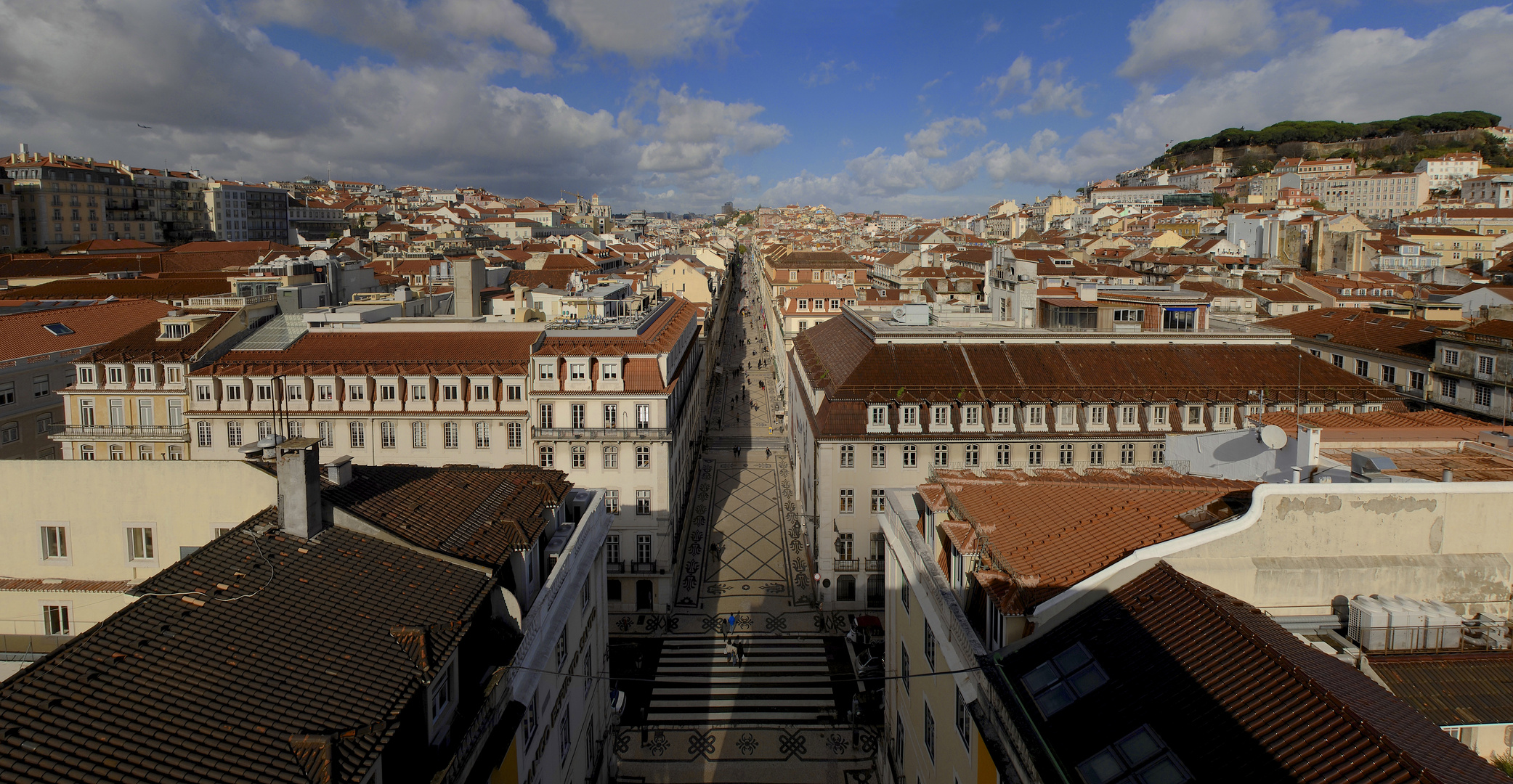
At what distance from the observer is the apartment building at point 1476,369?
41000 millimetres

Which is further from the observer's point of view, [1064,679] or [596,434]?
[596,434]

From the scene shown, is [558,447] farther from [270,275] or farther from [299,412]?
[270,275]

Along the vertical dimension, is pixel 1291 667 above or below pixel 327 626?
above

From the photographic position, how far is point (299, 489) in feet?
47.6

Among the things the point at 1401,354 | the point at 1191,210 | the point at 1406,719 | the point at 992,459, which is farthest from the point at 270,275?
the point at 1191,210

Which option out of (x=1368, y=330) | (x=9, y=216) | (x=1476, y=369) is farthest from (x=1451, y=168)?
(x=9, y=216)

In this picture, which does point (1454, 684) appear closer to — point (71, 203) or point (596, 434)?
point (596, 434)

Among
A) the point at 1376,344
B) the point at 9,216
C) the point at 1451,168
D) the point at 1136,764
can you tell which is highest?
the point at 1451,168

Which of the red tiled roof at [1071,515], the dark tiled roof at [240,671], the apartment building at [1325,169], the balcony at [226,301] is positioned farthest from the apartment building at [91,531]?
the apartment building at [1325,169]

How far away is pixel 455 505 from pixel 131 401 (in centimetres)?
3254

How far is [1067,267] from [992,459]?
6101 centimetres

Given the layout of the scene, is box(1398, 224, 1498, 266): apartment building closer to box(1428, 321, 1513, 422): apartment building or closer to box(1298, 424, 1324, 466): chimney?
box(1428, 321, 1513, 422): apartment building

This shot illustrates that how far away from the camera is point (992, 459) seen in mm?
36250

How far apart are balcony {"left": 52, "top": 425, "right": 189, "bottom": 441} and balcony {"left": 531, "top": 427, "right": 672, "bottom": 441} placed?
56.8 feet
